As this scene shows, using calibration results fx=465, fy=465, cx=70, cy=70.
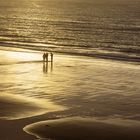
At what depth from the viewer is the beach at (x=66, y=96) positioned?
66.9 feet

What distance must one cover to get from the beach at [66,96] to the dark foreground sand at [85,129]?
43 millimetres

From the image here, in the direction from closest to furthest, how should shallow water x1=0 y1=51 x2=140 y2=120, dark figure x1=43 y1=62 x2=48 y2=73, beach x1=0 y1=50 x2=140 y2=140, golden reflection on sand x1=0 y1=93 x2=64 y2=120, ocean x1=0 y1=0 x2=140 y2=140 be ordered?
ocean x1=0 y1=0 x2=140 y2=140
beach x1=0 y1=50 x2=140 y2=140
golden reflection on sand x1=0 y1=93 x2=64 y2=120
shallow water x1=0 y1=51 x2=140 y2=120
dark figure x1=43 y1=62 x2=48 y2=73

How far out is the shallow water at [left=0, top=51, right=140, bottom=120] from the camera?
24.0m

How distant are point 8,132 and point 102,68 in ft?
73.5

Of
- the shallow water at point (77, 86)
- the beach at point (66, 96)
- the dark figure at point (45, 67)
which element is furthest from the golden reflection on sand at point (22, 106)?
the dark figure at point (45, 67)

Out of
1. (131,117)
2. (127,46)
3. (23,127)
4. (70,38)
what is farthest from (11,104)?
(70,38)

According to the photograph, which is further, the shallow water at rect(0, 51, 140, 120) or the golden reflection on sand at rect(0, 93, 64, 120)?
the shallow water at rect(0, 51, 140, 120)

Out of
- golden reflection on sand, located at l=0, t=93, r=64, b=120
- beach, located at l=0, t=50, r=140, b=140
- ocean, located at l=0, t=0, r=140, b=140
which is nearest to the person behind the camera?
ocean, located at l=0, t=0, r=140, b=140

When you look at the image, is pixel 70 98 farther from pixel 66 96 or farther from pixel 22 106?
pixel 22 106

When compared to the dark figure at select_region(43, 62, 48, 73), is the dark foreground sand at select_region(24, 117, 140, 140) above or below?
below

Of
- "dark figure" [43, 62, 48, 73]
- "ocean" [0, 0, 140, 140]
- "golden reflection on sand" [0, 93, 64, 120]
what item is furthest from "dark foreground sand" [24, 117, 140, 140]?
"dark figure" [43, 62, 48, 73]

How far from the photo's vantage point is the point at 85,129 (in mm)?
19109

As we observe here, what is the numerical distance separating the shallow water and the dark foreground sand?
1998mm

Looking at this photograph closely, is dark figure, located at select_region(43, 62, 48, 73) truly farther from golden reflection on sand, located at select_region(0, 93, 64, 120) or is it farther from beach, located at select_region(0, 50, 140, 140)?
golden reflection on sand, located at select_region(0, 93, 64, 120)
